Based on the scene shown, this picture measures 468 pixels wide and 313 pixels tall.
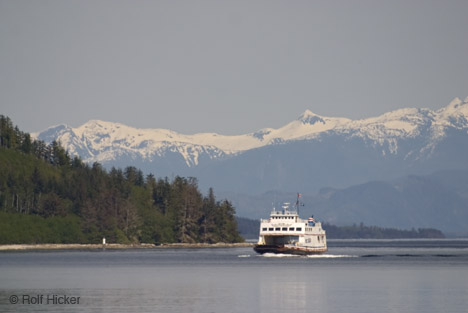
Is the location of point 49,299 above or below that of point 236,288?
below

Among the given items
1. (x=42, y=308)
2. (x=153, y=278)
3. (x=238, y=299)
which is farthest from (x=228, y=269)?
(x=42, y=308)

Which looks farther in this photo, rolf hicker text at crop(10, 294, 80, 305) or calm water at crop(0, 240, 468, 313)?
rolf hicker text at crop(10, 294, 80, 305)

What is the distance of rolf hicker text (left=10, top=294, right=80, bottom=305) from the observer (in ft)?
383

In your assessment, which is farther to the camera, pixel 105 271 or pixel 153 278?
pixel 105 271

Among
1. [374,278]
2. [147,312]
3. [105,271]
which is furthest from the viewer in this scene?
[105,271]

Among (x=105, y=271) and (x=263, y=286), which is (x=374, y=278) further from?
(x=105, y=271)

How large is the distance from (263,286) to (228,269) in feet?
151

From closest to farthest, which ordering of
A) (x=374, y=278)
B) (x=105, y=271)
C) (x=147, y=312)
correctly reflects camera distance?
(x=147, y=312), (x=374, y=278), (x=105, y=271)

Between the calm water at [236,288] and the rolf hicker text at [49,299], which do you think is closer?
the calm water at [236,288]

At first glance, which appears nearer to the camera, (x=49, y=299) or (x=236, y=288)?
(x=49, y=299)

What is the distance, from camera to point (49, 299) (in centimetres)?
12056

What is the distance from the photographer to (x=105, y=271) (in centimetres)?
17925

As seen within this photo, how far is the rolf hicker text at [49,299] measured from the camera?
11686 centimetres

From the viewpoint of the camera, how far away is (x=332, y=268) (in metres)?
191
